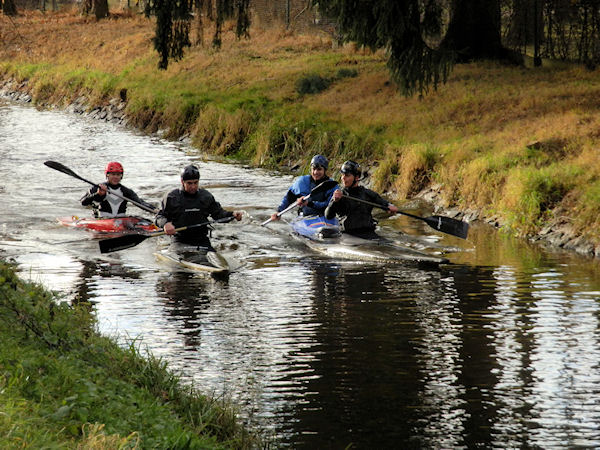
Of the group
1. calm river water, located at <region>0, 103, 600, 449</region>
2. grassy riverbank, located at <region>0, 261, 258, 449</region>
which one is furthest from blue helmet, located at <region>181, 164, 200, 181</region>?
grassy riverbank, located at <region>0, 261, 258, 449</region>

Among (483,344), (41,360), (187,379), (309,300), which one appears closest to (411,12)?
(309,300)

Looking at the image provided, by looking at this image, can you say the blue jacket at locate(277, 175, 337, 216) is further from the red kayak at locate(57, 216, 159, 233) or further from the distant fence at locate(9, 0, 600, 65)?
the distant fence at locate(9, 0, 600, 65)

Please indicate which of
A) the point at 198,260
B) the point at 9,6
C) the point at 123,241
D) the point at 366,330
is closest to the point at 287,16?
the point at 123,241

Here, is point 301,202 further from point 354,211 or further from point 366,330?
point 366,330

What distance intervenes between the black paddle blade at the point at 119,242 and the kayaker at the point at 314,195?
3.12 m

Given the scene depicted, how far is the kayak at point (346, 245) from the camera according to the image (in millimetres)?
14039

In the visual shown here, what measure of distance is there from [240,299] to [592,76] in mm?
16395

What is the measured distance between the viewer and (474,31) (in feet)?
92.1

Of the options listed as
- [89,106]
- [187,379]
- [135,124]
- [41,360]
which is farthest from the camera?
[89,106]

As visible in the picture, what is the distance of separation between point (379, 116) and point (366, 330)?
14.8 metres

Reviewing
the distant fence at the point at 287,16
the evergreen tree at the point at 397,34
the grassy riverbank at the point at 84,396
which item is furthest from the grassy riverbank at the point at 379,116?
the grassy riverbank at the point at 84,396

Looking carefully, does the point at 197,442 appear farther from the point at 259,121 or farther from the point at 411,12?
the point at 259,121

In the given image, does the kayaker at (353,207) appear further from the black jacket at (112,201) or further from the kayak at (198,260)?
the black jacket at (112,201)

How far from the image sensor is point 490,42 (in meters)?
28.1
